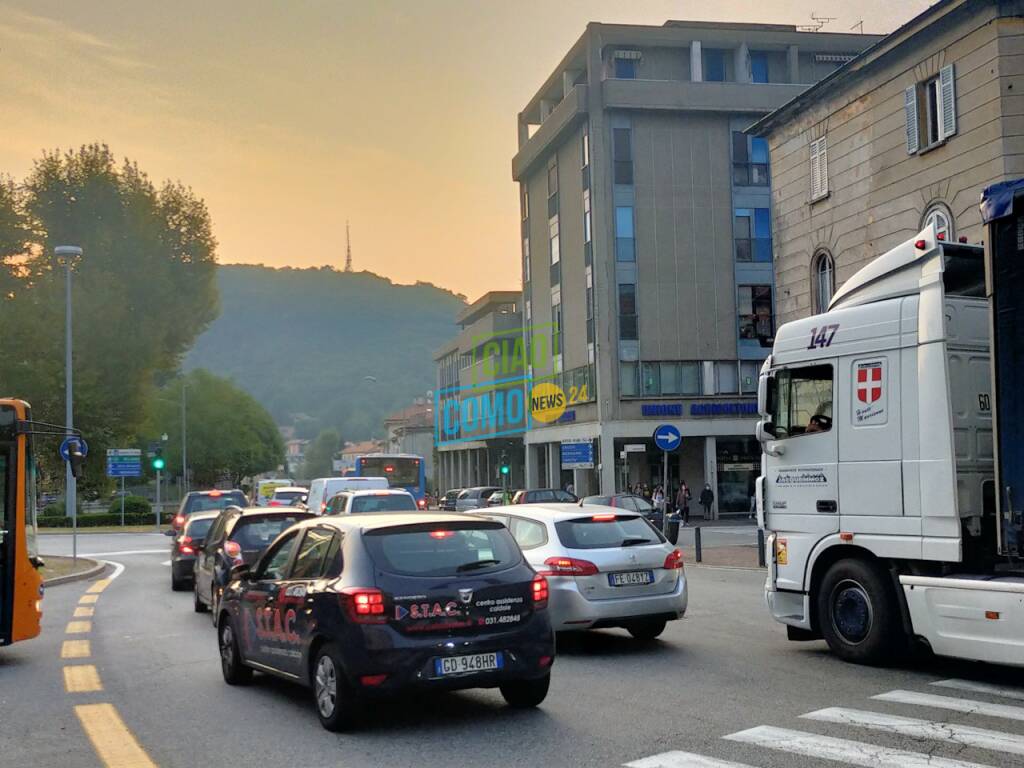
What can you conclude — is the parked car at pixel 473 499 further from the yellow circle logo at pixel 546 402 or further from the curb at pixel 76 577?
the curb at pixel 76 577

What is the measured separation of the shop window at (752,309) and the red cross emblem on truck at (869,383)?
39.3 meters

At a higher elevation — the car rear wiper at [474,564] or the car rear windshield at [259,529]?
the car rear wiper at [474,564]

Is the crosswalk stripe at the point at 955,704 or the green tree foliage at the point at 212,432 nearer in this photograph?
the crosswalk stripe at the point at 955,704

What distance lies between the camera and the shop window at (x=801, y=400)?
1066cm

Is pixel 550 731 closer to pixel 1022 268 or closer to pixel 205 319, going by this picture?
pixel 1022 268

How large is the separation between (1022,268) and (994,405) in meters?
1.09

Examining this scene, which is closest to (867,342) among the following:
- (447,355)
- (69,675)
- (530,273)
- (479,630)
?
(479,630)

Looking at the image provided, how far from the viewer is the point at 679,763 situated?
6457 mm

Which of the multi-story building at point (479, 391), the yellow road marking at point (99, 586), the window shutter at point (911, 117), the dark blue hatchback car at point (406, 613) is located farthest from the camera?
the multi-story building at point (479, 391)

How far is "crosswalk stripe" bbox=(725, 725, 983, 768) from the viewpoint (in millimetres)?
6371

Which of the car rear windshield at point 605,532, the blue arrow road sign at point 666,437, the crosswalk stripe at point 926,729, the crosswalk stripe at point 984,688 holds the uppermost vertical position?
the blue arrow road sign at point 666,437

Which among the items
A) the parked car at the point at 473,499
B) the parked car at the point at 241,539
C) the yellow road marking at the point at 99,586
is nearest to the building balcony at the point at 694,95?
the parked car at the point at 473,499

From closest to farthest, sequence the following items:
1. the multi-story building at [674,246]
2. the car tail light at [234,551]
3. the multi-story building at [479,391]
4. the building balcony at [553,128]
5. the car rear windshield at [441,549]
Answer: the car rear windshield at [441,549], the car tail light at [234,551], the multi-story building at [674,246], the building balcony at [553,128], the multi-story building at [479,391]

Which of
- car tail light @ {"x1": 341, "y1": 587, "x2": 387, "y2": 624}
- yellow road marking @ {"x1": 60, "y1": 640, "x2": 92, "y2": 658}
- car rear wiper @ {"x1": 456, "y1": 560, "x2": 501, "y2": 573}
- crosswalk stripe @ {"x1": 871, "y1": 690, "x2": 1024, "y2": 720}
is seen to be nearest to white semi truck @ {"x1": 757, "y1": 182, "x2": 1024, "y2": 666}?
crosswalk stripe @ {"x1": 871, "y1": 690, "x2": 1024, "y2": 720}
